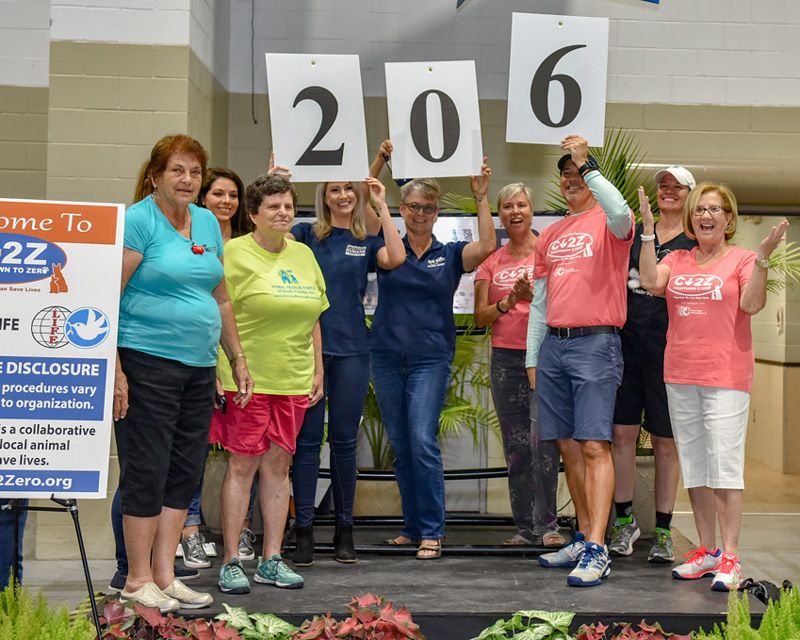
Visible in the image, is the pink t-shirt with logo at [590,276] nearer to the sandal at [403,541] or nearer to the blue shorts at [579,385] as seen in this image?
the blue shorts at [579,385]

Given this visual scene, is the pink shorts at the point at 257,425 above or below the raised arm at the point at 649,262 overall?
below

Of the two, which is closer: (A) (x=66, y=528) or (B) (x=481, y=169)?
(B) (x=481, y=169)

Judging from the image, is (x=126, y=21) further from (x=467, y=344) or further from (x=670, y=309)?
(x=670, y=309)

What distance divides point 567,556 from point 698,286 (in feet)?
3.70

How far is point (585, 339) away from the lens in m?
3.68

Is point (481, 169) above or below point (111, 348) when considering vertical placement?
above

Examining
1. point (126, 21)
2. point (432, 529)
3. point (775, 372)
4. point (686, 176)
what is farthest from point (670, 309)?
point (775, 372)

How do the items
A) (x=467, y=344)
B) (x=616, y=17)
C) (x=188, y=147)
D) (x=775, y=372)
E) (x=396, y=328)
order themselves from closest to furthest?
(x=188, y=147)
(x=396, y=328)
(x=467, y=344)
(x=616, y=17)
(x=775, y=372)

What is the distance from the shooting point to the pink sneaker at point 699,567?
3678 millimetres

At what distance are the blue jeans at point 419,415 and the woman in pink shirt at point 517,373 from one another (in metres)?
0.30

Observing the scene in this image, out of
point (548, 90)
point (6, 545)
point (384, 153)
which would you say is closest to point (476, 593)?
point (6, 545)

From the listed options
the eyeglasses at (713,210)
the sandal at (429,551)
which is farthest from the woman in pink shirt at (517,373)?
the eyeglasses at (713,210)

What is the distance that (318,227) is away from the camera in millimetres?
3934

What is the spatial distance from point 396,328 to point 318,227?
497 mm
